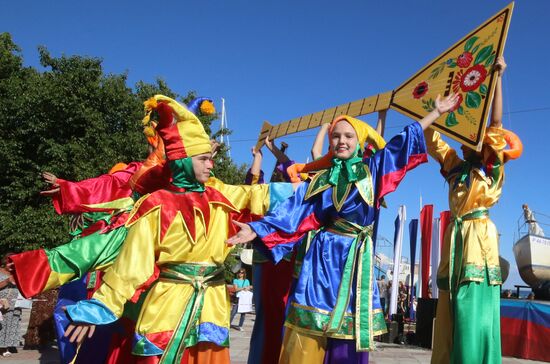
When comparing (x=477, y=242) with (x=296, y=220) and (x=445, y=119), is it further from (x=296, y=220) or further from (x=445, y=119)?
(x=296, y=220)

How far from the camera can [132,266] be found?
2.55 metres

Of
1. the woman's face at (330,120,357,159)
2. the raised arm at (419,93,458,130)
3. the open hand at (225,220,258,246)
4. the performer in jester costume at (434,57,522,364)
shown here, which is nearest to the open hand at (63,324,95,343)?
the open hand at (225,220,258,246)

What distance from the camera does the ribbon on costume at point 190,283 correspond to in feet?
8.45

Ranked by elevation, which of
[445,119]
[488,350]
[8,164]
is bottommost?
[488,350]

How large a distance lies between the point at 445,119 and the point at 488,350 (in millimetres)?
1699

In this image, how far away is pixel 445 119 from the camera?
3.58 m

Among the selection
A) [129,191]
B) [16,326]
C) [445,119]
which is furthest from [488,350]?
[16,326]

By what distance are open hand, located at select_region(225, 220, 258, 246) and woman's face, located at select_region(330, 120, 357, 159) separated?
2.50 feet

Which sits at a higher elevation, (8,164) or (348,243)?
(8,164)

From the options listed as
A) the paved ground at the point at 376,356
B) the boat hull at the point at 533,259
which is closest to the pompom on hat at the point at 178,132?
the paved ground at the point at 376,356

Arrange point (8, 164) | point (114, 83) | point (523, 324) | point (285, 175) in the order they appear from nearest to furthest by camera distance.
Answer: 1. point (285, 175)
2. point (523, 324)
3. point (8, 164)
4. point (114, 83)

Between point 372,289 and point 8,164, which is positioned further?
point 8,164

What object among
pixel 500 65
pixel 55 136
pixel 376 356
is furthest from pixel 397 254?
pixel 55 136

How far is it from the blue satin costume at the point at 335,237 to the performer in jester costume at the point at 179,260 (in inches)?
13.2
